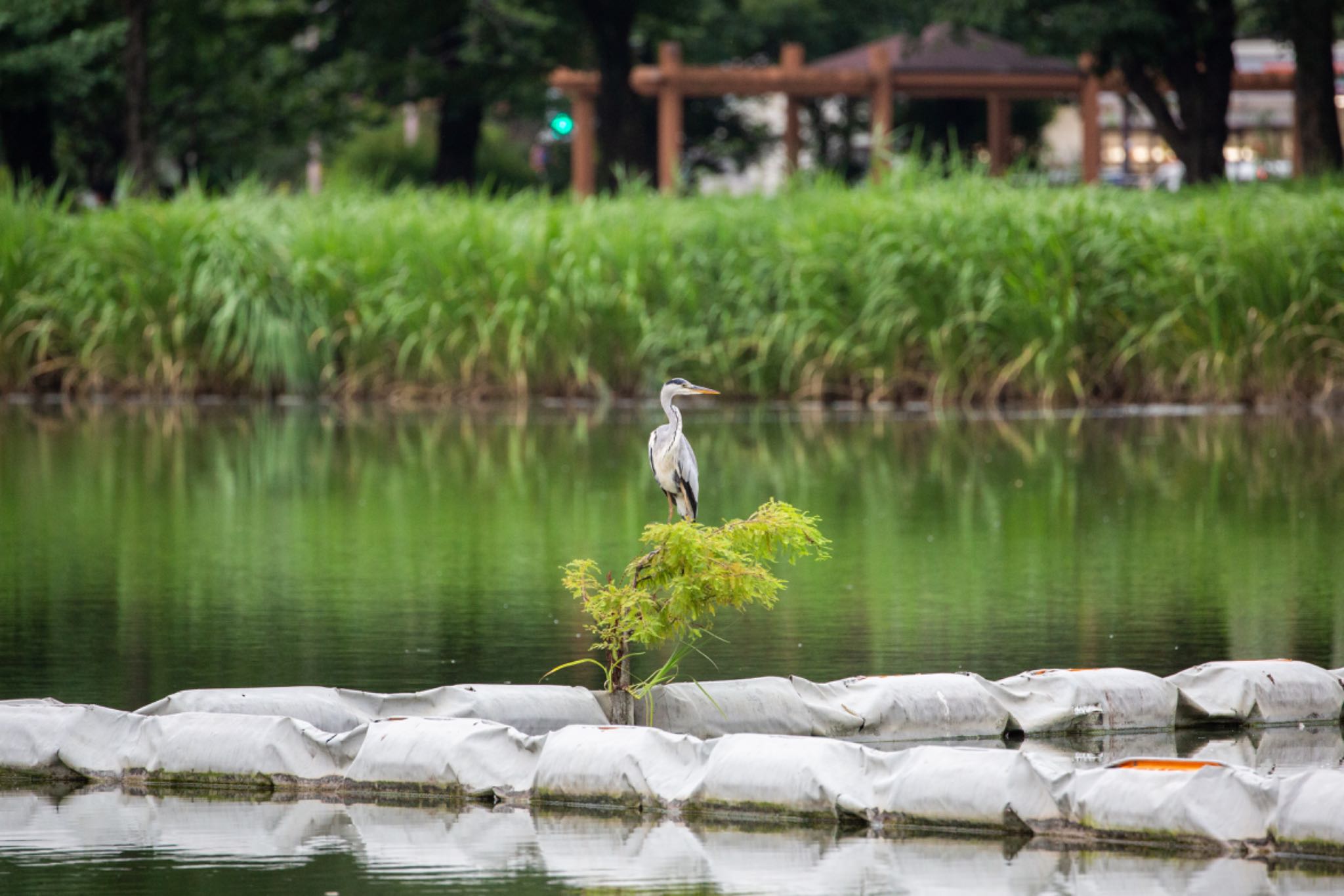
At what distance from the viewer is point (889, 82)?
3359 cm

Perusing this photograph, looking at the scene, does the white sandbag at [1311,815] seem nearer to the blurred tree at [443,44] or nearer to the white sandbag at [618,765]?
the white sandbag at [618,765]

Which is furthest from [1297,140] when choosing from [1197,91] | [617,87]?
[617,87]

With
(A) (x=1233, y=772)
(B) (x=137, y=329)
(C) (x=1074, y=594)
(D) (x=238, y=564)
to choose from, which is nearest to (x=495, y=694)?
(A) (x=1233, y=772)

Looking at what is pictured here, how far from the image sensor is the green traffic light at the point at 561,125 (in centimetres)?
3272

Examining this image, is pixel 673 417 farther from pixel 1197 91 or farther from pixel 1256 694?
pixel 1197 91

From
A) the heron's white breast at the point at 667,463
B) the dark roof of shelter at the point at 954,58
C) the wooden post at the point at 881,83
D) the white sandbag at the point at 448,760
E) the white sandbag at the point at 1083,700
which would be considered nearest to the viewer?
the white sandbag at the point at 448,760

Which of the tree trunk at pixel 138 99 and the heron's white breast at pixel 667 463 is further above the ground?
the tree trunk at pixel 138 99

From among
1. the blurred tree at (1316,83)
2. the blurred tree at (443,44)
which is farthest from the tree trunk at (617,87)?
the blurred tree at (1316,83)

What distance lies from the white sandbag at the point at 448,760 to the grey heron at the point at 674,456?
153 cm

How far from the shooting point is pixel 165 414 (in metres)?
20.9

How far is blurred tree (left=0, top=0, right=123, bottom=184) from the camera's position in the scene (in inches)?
1098

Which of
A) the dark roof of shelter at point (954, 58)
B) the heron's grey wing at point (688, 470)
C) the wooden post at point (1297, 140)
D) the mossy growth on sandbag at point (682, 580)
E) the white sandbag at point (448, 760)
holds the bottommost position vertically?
the white sandbag at point (448, 760)

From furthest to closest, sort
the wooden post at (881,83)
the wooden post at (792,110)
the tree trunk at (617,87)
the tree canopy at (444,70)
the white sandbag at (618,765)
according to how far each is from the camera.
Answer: the tree trunk at (617,87), the wooden post at (881,83), the wooden post at (792,110), the tree canopy at (444,70), the white sandbag at (618,765)

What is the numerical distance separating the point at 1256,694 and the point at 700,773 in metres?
2.10
